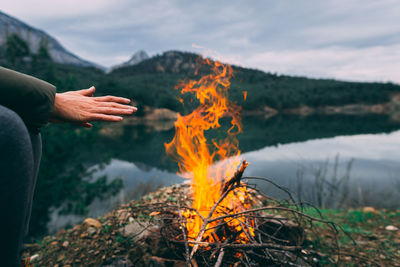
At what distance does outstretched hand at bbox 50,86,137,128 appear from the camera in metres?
1.44

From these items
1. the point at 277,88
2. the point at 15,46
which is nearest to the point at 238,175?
the point at 15,46

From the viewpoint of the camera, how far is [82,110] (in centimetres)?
151

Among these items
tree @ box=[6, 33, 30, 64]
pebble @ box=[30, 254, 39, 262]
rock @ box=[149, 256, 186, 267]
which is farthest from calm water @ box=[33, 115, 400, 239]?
tree @ box=[6, 33, 30, 64]

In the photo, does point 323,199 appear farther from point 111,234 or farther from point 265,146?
point 265,146

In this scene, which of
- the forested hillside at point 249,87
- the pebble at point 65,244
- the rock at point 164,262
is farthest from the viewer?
the forested hillside at point 249,87

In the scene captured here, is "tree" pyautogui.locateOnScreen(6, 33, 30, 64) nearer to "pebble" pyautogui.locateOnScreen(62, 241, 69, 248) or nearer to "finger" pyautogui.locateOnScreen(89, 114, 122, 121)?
"pebble" pyautogui.locateOnScreen(62, 241, 69, 248)

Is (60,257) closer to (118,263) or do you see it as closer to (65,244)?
(65,244)

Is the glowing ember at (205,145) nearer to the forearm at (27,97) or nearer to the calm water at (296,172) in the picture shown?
the forearm at (27,97)

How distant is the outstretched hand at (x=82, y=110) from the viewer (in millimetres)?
1444

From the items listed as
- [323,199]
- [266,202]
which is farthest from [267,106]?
[266,202]

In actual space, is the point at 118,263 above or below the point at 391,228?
above

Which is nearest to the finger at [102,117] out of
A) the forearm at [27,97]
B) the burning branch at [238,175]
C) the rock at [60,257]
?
the forearm at [27,97]

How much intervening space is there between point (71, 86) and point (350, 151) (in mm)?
28725

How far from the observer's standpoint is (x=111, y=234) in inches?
160
